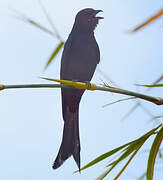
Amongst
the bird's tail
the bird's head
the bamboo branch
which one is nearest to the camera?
the bamboo branch

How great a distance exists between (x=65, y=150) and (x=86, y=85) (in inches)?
7.8

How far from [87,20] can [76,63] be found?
15cm

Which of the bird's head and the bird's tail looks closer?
the bird's tail

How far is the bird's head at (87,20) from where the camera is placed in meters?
0.79

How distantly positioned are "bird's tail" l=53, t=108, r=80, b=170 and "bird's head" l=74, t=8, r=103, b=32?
223 mm

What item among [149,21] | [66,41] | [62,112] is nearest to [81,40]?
[66,41]

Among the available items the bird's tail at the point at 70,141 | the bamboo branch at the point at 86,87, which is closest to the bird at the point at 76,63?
the bird's tail at the point at 70,141

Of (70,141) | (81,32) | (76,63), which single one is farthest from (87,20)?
(70,141)

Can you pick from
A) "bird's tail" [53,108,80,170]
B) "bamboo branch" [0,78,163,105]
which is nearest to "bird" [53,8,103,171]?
"bird's tail" [53,108,80,170]

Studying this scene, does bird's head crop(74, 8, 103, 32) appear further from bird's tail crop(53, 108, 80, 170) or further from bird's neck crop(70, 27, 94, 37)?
bird's tail crop(53, 108, 80, 170)

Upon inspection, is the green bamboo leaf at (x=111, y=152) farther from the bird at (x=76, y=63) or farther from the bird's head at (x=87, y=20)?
the bird's head at (x=87, y=20)

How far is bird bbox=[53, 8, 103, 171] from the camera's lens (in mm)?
721

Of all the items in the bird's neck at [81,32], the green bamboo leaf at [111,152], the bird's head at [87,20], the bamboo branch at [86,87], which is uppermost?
the bird's head at [87,20]

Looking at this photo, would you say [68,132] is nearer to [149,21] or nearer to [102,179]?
[102,179]
